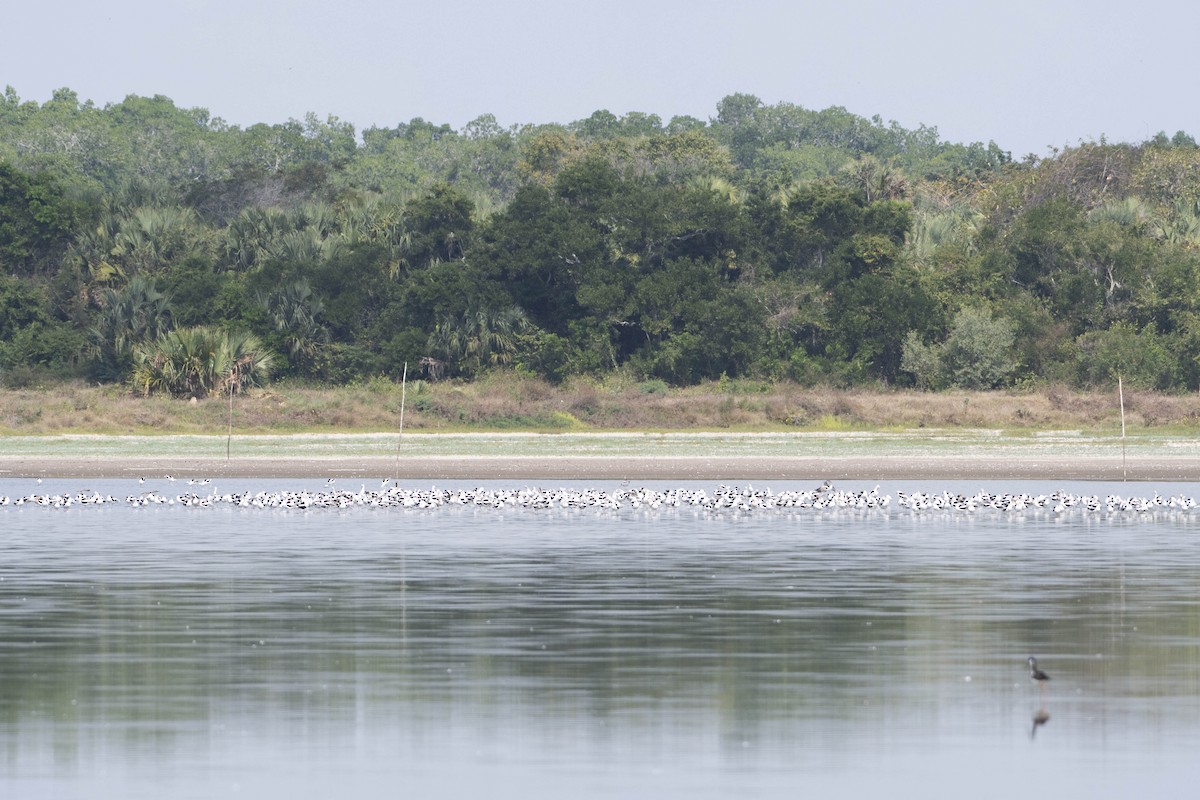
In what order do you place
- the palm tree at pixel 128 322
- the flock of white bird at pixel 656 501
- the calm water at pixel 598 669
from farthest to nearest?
the palm tree at pixel 128 322
the flock of white bird at pixel 656 501
the calm water at pixel 598 669

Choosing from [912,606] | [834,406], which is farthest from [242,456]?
[912,606]

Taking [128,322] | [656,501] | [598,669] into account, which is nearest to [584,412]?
[128,322]

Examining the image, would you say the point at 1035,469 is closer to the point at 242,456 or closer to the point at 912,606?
the point at 242,456

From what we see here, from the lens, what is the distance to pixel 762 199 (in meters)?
72.0

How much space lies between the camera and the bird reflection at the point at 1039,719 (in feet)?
44.4

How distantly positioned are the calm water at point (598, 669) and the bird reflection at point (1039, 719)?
0.08 m

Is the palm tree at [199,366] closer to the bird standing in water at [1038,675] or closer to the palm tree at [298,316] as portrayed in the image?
the palm tree at [298,316]

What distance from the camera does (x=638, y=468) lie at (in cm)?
4784

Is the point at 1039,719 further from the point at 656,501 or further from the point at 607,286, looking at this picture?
the point at 607,286

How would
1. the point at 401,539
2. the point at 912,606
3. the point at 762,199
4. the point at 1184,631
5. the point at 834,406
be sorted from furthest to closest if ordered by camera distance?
the point at 762,199, the point at 834,406, the point at 401,539, the point at 912,606, the point at 1184,631

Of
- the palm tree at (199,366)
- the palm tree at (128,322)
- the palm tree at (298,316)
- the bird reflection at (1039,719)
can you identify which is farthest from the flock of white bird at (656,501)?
the palm tree at (298,316)

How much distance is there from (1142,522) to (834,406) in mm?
24308

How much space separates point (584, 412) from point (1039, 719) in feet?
148

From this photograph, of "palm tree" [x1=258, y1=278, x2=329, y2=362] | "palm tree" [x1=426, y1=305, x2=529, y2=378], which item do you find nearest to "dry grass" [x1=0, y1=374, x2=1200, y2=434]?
"palm tree" [x1=426, y1=305, x2=529, y2=378]
